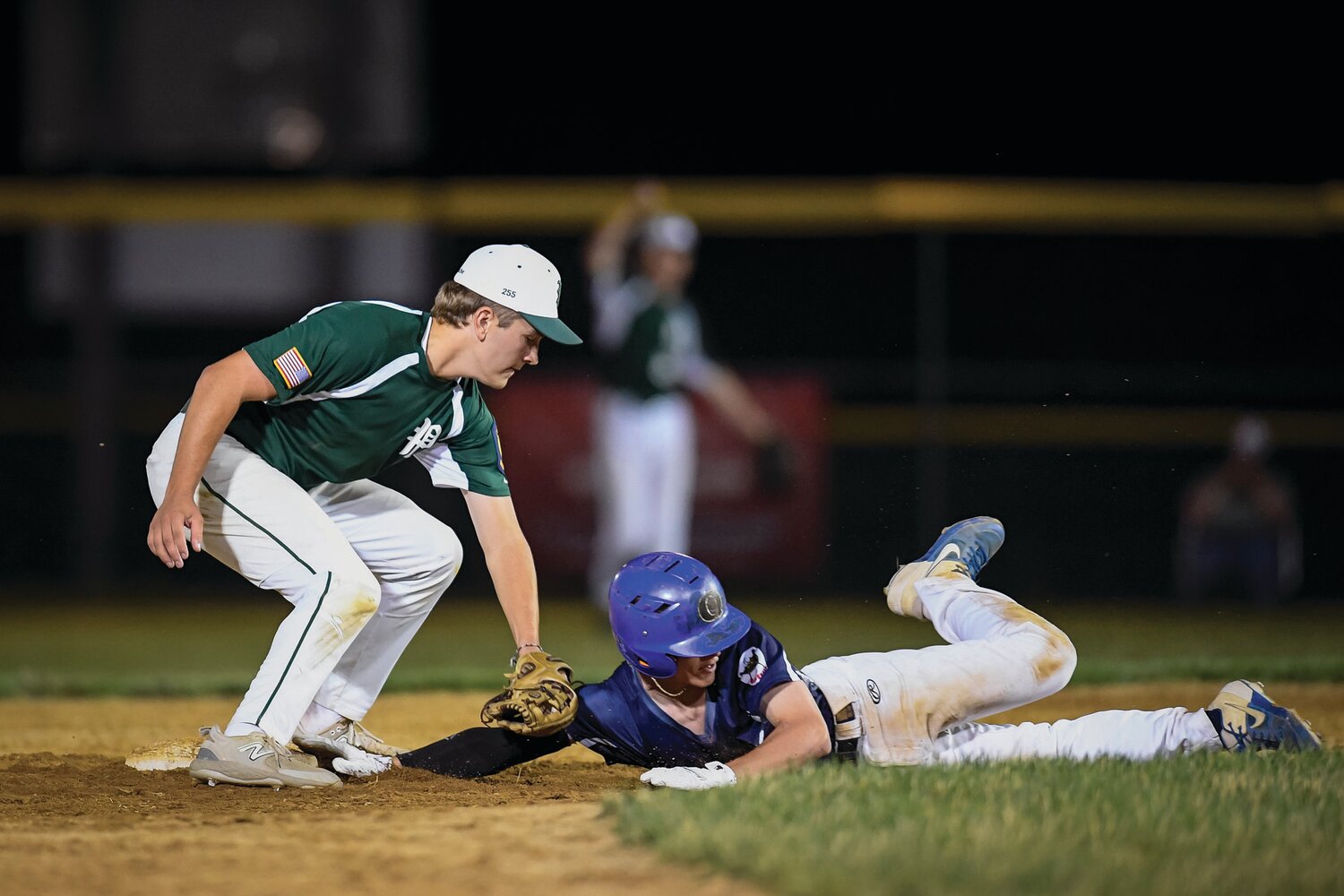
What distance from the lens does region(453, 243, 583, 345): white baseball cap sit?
14.2ft

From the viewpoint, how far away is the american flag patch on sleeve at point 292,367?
4141mm

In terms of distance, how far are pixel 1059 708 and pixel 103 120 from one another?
951 cm

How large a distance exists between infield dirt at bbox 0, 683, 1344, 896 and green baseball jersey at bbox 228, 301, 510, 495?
931 mm

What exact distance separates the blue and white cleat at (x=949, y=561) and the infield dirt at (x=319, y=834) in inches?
39.9

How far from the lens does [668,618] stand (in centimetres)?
395

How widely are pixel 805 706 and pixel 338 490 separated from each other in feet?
5.38

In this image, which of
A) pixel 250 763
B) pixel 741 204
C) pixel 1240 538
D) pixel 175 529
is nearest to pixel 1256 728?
pixel 250 763

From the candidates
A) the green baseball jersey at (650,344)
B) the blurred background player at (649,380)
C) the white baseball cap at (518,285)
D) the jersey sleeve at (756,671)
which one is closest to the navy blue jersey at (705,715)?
the jersey sleeve at (756,671)

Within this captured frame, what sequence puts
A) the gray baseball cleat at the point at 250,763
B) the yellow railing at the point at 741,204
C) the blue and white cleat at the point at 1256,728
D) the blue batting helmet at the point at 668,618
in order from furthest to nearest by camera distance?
the yellow railing at the point at 741,204, the blue and white cleat at the point at 1256,728, the gray baseball cleat at the point at 250,763, the blue batting helmet at the point at 668,618

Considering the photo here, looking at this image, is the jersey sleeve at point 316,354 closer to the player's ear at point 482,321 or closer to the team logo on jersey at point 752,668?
the player's ear at point 482,321

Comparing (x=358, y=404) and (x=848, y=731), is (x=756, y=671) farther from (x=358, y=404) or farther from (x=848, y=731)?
(x=358, y=404)

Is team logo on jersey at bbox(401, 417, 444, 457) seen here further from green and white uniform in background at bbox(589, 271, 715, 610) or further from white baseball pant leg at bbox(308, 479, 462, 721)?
green and white uniform in background at bbox(589, 271, 715, 610)

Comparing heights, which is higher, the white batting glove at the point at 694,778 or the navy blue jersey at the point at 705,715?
the navy blue jersey at the point at 705,715

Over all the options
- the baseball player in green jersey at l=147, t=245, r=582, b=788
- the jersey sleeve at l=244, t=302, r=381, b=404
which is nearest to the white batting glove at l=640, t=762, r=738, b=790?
the baseball player in green jersey at l=147, t=245, r=582, b=788
